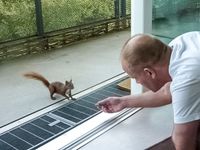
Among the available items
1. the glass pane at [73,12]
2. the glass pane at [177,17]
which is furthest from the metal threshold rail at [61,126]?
the glass pane at [73,12]

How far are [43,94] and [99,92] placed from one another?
1.59 ft

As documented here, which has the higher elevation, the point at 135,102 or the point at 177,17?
the point at 177,17

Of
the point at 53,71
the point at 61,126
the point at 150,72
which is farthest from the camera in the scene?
the point at 53,71

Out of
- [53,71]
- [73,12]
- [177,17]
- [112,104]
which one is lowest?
[53,71]

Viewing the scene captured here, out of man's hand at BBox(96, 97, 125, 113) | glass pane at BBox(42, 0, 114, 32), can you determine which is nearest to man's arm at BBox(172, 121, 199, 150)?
man's hand at BBox(96, 97, 125, 113)

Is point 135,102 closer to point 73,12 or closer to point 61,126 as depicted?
point 61,126

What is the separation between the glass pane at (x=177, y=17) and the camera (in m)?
2.47

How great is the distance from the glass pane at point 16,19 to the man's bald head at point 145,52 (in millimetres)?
3210

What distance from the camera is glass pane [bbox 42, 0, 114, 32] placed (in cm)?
452

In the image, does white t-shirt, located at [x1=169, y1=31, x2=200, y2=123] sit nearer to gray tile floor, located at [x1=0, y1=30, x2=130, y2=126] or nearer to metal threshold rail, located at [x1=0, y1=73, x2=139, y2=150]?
metal threshold rail, located at [x1=0, y1=73, x2=139, y2=150]

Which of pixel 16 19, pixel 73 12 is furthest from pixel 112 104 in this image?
pixel 73 12

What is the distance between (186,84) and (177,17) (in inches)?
60.0

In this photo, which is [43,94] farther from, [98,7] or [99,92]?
[98,7]

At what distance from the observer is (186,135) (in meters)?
1.12
